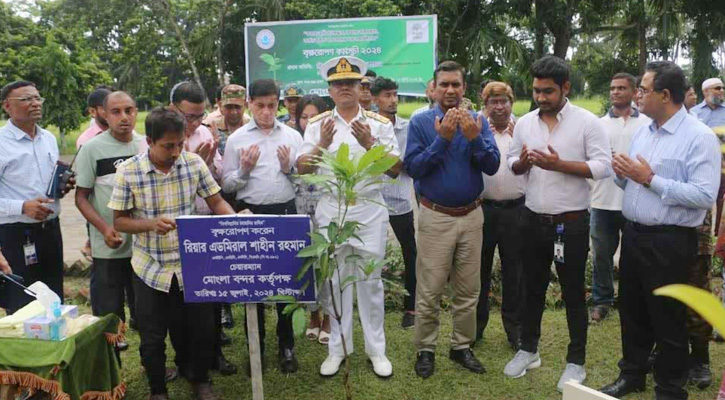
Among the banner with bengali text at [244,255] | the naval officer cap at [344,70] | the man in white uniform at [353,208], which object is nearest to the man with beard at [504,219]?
the man in white uniform at [353,208]

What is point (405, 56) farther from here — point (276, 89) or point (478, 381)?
point (478, 381)

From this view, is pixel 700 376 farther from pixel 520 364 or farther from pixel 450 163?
pixel 450 163

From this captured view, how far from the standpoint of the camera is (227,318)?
5090mm

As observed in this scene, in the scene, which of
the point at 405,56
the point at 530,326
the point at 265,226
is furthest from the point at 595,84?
the point at 265,226

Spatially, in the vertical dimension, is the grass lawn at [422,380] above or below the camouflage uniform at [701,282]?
below

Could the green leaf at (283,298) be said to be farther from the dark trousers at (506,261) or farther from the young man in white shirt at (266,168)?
the dark trousers at (506,261)

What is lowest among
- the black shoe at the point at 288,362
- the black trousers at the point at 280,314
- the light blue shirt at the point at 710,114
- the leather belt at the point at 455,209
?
the black shoe at the point at 288,362

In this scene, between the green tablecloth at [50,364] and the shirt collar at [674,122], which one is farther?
the shirt collar at [674,122]

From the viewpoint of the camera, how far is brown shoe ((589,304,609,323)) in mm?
4927

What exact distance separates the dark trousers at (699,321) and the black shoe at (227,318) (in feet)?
10.9

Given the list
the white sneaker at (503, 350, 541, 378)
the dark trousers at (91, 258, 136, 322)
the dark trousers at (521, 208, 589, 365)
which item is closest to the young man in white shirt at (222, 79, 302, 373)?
the dark trousers at (91, 258, 136, 322)

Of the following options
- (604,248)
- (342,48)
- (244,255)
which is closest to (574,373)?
(604,248)

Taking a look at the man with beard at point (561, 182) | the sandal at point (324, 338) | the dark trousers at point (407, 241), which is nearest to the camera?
the man with beard at point (561, 182)

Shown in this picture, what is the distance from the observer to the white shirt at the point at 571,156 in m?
3.69
